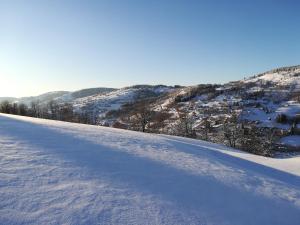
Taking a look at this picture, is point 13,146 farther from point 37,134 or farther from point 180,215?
point 180,215

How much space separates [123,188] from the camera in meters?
6.58

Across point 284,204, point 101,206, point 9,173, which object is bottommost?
point 284,204

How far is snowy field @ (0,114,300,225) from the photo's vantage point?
529 cm

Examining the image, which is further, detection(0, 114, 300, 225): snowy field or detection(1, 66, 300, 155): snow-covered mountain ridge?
detection(1, 66, 300, 155): snow-covered mountain ridge

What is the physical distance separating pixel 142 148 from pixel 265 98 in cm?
18454

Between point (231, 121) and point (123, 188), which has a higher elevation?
point (123, 188)

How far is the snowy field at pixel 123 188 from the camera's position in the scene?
208 inches

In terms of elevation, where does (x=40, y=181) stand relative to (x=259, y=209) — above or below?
above

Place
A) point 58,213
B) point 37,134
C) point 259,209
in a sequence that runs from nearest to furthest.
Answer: point 58,213 → point 259,209 → point 37,134

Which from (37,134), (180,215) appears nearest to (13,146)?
(37,134)

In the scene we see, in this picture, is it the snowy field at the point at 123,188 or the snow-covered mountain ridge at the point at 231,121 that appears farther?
the snow-covered mountain ridge at the point at 231,121

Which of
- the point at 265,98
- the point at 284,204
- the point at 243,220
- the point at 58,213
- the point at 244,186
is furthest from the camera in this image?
the point at 265,98

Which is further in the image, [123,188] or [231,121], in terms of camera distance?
[231,121]

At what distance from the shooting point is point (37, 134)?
436 inches
